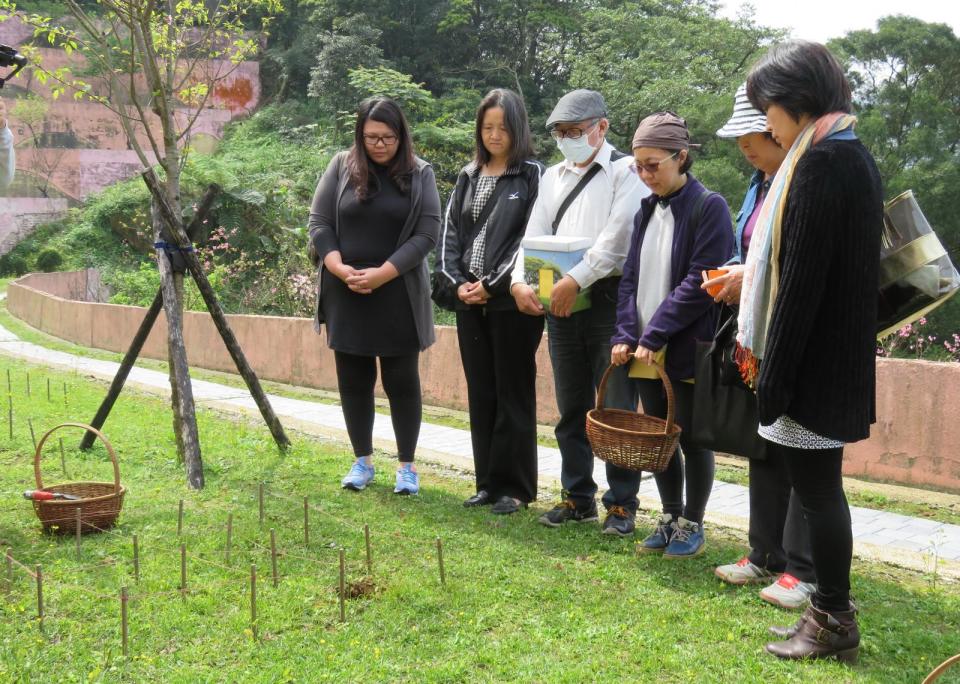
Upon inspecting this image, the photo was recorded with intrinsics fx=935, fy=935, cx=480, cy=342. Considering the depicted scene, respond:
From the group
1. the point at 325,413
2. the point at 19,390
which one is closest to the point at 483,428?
the point at 325,413

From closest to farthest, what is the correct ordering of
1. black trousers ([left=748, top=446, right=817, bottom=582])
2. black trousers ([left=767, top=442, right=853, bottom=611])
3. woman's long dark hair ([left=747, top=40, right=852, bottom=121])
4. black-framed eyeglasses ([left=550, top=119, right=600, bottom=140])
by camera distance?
woman's long dark hair ([left=747, top=40, right=852, bottom=121]) < black trousers ([left=767, top=442, right=853, bottom=611]) < black trousers ([left=748, top=446, right=817, bottom=582]) < black-framed eyeglasses ([left=550, top=119, right=600, bottom=140])

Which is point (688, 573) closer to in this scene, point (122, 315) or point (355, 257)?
point (355, 257)

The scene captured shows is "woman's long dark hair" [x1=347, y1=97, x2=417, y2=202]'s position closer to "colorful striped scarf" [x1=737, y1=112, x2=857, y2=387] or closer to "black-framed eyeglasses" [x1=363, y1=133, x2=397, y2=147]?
"black-framed eyeglasses" [x1=363, y1=133, x2=397, y2=147]

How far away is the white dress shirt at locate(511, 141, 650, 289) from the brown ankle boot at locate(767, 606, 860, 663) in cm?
184

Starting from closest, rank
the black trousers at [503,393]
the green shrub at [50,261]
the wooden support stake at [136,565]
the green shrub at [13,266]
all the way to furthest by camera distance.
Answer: the wooden support stake at [136,565]
the black trousers at [503,393]
the green shrub at [50,261]
the green shrub at [13,266]

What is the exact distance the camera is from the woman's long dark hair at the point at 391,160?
5105mm

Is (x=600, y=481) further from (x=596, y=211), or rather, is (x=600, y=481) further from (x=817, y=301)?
(x=817, y=301)

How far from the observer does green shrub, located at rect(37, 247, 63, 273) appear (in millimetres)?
A: 27641

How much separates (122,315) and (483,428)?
33.5 feet

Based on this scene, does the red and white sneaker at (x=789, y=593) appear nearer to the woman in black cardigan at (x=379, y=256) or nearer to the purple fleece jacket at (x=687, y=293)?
the purple fleece jacket at (x=687, y=293)

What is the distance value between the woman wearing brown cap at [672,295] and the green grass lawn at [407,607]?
0.30 metres

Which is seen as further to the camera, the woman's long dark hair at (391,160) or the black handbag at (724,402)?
the woman's long dark hair at (391,160)

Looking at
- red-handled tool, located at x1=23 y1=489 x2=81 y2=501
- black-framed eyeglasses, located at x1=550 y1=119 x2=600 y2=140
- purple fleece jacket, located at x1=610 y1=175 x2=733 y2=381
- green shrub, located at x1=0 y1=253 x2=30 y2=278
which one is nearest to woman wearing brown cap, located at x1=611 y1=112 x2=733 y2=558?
purple fleece jacket, located at x1=610 y1=175 x2=733 y2=381

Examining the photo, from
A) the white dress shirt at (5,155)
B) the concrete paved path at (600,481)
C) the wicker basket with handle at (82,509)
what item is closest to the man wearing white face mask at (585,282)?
the concrete paved path at (600,481)
